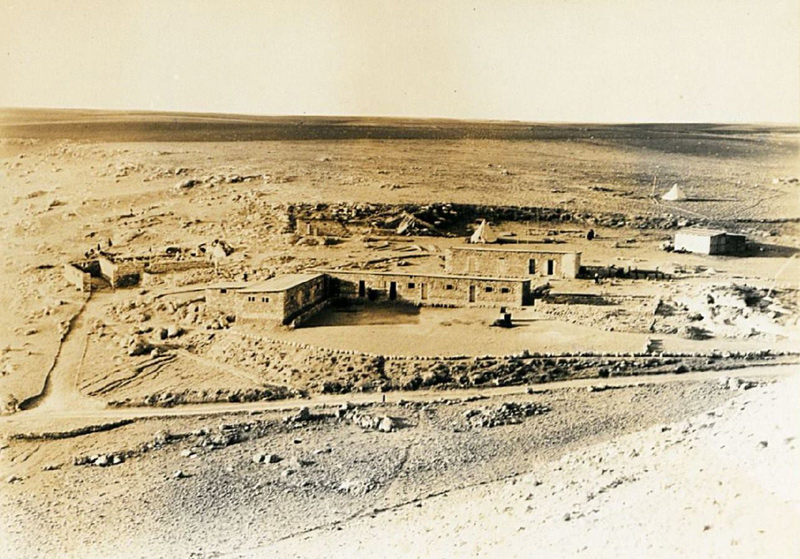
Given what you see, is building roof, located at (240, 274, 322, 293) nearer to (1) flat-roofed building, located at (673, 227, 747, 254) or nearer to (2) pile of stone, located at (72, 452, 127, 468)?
(2) pile of stone, located at (72, 452, 127, 468)

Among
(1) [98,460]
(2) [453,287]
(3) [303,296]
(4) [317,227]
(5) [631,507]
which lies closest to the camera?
(5) [631,507]

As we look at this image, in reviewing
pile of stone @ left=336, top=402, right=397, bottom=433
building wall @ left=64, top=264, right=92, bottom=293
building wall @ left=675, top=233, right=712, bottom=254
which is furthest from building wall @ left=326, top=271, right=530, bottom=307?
building wall @ left=64, top=264, right=92, bottom=293

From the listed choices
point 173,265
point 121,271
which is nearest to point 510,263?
point 173,265

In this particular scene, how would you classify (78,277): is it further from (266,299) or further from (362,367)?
(362,367)

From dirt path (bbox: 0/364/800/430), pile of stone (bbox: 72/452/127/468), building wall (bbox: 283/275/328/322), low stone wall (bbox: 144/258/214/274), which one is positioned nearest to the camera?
pile of stone (bbox: 72/452/127/468)

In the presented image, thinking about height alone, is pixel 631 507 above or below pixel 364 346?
below

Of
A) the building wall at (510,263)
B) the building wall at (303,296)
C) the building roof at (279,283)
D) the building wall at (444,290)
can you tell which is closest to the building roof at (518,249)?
the building wall at (510,263)
